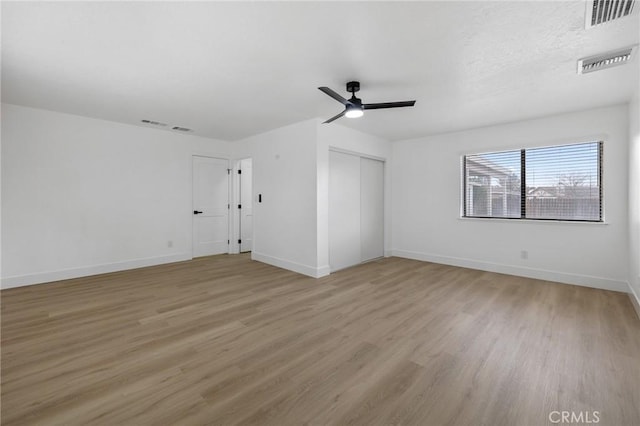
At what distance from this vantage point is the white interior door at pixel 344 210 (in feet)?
16.2

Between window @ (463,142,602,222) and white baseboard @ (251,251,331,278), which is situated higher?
window @ (463,142,602,222)

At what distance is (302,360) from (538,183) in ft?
15.7

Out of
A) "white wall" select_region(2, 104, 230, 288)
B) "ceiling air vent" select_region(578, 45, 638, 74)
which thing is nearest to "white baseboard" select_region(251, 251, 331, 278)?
"white wall" select_region(2, 104, 230, 288)

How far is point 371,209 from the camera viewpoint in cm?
588

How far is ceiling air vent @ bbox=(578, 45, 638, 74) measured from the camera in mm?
2502

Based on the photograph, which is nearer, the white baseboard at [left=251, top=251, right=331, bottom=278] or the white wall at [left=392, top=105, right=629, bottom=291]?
the white wall at [left=392, top=105, right=629, bottom=291]

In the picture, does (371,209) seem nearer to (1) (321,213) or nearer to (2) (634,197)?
(1) (321,213)

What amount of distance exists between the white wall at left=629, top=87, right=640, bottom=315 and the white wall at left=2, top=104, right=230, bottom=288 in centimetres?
697

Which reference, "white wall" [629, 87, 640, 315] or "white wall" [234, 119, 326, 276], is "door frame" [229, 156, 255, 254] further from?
"white wall" [629, 87, 640, 315]

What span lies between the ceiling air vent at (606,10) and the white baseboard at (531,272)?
11.9ft

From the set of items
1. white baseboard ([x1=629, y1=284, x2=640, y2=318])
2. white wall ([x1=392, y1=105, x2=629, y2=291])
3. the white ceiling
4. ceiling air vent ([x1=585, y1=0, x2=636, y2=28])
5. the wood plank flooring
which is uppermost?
the white ceiling

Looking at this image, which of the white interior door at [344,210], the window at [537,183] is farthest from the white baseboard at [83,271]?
the window at [537,183]

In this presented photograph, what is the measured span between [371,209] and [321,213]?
1675mm

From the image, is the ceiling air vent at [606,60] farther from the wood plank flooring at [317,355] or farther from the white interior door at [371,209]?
the white interior door at [371,209]
